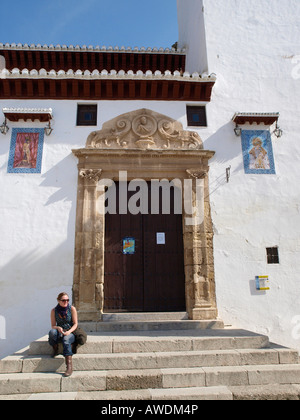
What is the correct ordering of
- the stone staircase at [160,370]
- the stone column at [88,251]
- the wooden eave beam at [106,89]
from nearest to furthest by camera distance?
the stone staircase at [160,370], the stone column at [88,251], the wooden eave beam at [106,89]

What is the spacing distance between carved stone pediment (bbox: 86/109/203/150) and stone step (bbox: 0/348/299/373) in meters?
3.88

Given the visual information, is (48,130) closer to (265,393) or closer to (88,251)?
(88,251)

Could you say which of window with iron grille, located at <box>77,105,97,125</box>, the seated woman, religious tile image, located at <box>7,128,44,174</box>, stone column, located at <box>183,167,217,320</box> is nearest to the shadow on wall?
A: religious tile image, located at <box>7,128,44,174</box>

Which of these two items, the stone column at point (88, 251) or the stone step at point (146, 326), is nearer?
the stone step at point (146, 326)

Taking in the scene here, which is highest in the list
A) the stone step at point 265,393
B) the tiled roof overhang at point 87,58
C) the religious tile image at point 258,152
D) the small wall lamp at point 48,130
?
the tiled roof overhang at point 87,58

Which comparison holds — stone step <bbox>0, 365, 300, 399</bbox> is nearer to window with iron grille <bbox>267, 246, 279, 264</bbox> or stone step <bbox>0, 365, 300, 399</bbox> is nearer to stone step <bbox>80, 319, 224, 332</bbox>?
stone step <bbox>80, 319, 224, 332</bbox>

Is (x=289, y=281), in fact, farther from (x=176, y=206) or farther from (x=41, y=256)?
(x=41, y=256)

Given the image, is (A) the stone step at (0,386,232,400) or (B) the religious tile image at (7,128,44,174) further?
(B) the religious tile image at (7,128,44,174)

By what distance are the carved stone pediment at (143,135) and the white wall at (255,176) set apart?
51 centimetres

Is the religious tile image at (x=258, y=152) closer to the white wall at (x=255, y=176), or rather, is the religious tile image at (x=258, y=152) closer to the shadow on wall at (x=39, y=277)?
the white wall at (x=255, y=176)

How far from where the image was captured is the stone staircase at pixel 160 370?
10.4ft

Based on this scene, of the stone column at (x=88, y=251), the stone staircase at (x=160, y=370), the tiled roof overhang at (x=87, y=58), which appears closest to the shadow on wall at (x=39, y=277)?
the stone column at (x=88, y=251)

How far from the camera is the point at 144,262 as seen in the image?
589cm

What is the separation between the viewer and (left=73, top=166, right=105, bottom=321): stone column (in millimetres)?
5371
